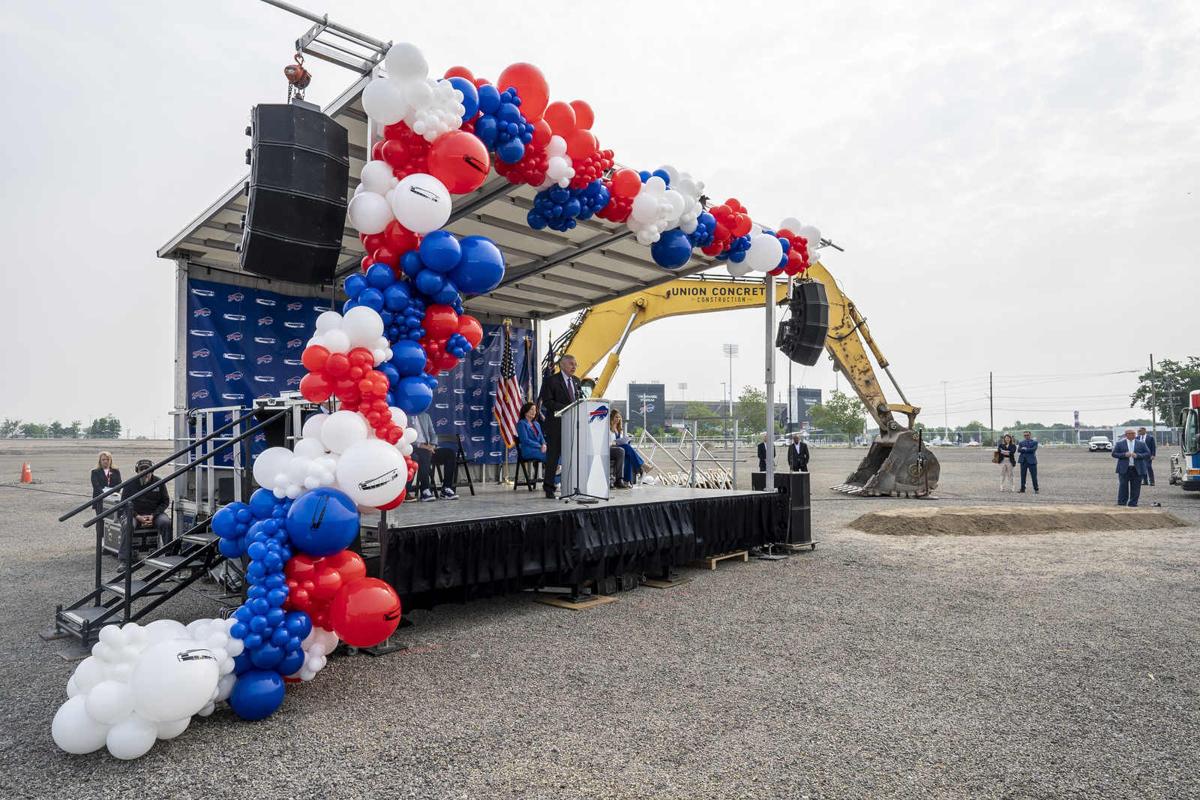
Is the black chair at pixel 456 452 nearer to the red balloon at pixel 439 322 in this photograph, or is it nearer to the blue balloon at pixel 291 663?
the red balloon at pixel 439 322

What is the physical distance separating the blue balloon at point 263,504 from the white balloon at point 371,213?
171 centimetres

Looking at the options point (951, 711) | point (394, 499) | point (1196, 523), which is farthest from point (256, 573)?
point (1196, 523)

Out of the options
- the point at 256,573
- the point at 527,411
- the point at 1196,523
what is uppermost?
the point at 527,411

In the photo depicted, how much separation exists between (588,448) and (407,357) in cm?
276

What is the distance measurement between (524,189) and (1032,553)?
7656mm

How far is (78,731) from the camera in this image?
3.16 meters

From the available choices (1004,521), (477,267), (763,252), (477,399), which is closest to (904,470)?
(1004,521)

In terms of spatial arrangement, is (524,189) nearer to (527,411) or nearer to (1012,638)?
(527,411)

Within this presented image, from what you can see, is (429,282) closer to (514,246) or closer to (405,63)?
(405,63)

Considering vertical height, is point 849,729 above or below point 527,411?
below

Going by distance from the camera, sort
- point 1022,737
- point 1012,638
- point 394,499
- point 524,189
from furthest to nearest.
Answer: point 524,189, point 1012,638, point 394,499, point 1022,737

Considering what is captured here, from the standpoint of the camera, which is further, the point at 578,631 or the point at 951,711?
the point at 578,631

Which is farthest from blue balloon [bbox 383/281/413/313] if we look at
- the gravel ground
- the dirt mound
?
the dirt mound

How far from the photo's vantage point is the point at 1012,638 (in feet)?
16.8
